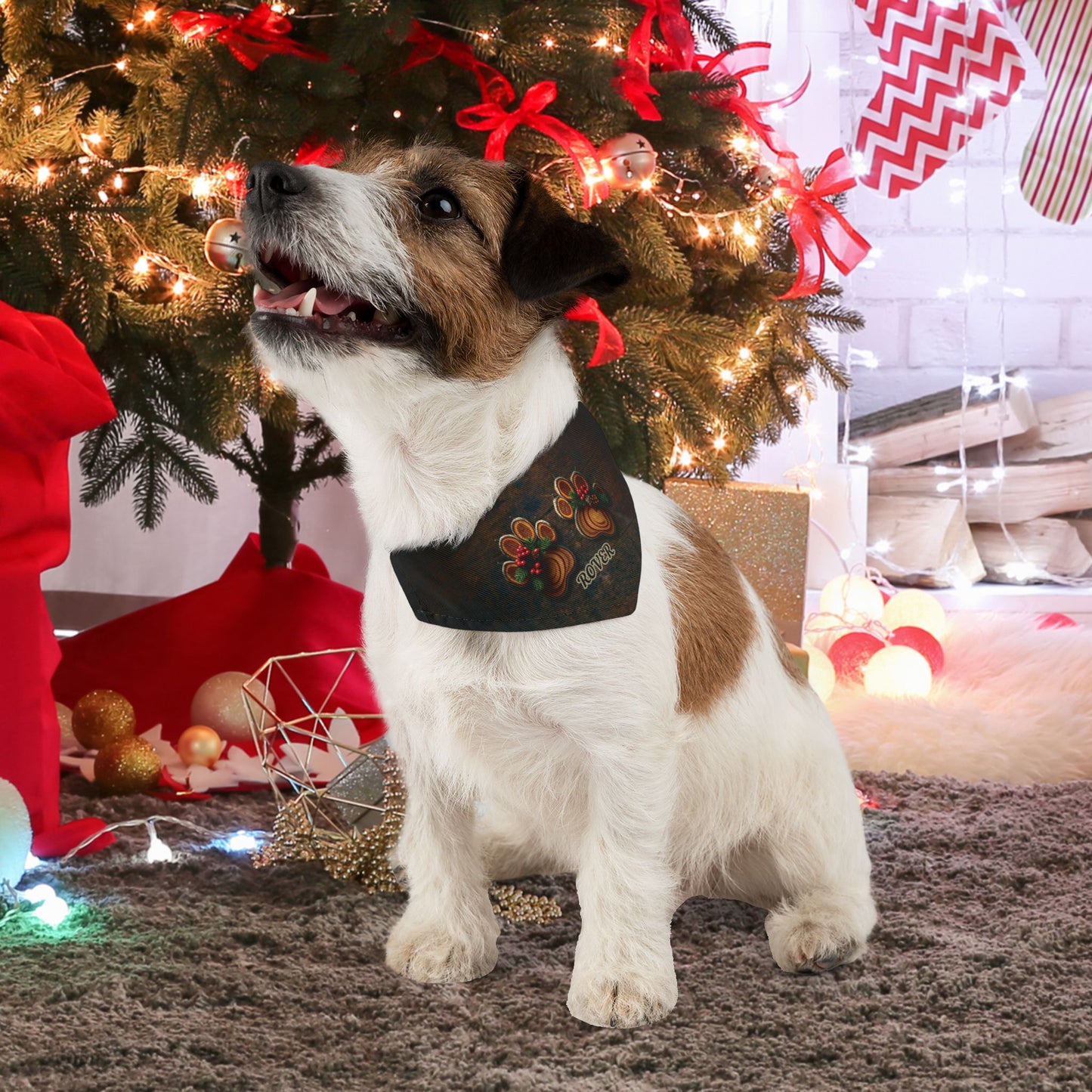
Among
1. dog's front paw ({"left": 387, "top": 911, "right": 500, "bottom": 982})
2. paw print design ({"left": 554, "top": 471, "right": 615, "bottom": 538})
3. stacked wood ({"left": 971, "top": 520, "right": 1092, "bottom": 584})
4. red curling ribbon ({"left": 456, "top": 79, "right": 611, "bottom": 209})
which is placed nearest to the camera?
paw print design ({"left": 554, "top": 471, "right": 615, "bottom": 538})

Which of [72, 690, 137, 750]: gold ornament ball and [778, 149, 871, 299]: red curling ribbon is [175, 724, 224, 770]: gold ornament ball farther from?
[778, 149, 871, 299]: red curling ribbon

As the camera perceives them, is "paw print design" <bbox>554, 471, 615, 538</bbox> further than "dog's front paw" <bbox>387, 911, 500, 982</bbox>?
No

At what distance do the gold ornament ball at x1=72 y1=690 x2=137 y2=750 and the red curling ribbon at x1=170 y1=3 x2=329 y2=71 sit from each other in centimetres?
110

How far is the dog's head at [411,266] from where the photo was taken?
46.1 inches

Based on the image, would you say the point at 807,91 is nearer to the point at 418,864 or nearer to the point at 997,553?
the point at 997,553

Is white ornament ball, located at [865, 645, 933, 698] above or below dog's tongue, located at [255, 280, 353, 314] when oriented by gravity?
below

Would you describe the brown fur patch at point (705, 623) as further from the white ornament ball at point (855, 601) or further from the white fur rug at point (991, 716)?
the white ornament ball at point (855, 601)

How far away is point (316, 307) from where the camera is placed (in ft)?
4.04

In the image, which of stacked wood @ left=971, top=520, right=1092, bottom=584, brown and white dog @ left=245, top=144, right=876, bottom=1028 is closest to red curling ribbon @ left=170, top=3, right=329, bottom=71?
brown and white dog @ left=245, top=144, right=876, bottom=1028

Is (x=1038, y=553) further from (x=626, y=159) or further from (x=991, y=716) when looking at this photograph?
(x=626, y=159)

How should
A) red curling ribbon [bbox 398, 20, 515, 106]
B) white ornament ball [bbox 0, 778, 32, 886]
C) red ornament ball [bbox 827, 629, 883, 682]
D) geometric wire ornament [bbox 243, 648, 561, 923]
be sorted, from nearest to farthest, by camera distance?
1. white ornament ball [bbox 0, 778, 32, 886]
2. geometric wire ornament [bbox 243, 648, 561, 923]
3. red curling ribbon [bbox 398, 20, 515, 106]
4. red ornament ball [bbox 827, 629, 883, 682]

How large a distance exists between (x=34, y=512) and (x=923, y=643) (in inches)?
79.9

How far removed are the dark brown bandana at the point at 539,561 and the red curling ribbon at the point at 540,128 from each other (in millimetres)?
666

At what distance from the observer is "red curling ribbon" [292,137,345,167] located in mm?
1655
